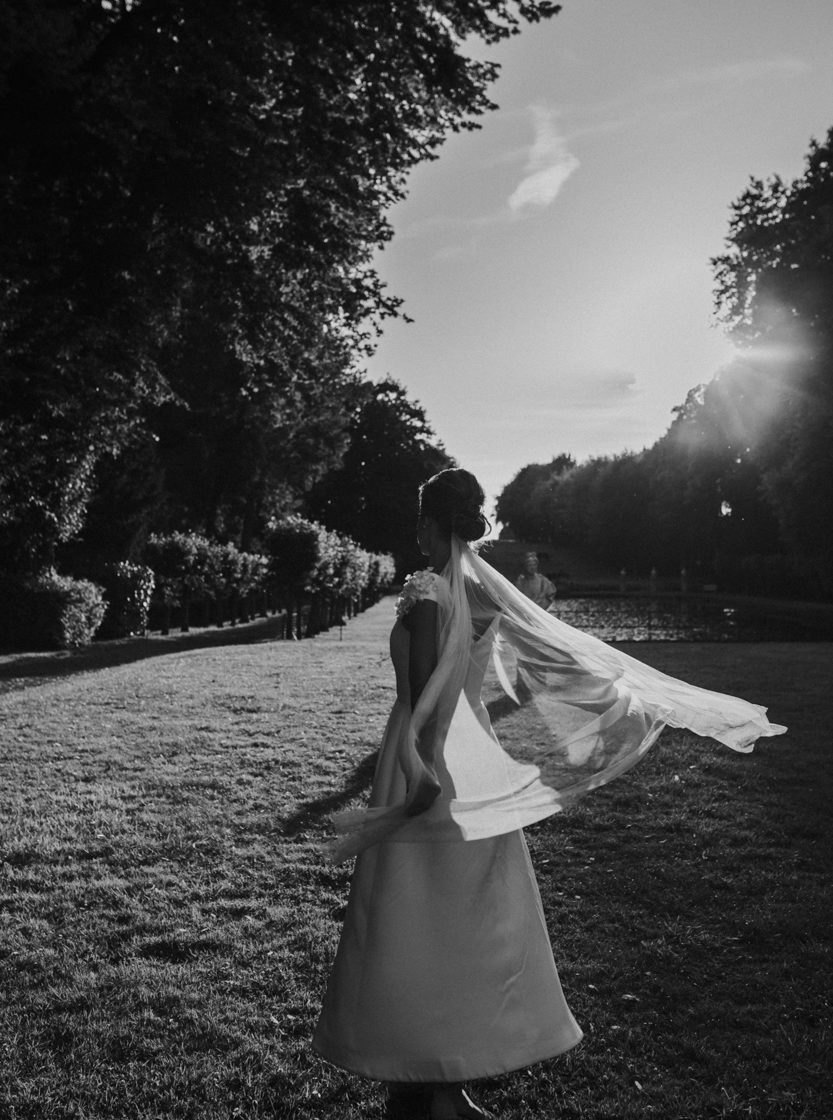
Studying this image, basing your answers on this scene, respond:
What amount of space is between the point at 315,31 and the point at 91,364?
5915 millimetres

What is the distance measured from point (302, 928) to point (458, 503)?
2837mm

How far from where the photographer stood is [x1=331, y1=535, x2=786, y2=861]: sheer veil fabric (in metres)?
3.13

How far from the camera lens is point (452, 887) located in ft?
10.4

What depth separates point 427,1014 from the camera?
10.0 feet

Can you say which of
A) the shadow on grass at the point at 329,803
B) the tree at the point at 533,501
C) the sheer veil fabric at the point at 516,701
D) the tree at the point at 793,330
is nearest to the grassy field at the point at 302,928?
the shadow on grass at the point at 329,803

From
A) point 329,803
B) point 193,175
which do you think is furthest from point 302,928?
point 193,175

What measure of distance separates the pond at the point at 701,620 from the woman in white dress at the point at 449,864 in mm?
21555

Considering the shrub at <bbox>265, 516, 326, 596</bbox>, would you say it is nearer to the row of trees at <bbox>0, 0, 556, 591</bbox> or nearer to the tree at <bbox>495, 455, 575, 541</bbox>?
the row of trees at <bbox>0, 0, 556, 591</bbox>

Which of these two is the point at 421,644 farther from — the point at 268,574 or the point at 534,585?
the point at 268,574

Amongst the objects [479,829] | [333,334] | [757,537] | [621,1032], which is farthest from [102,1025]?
[757,537]

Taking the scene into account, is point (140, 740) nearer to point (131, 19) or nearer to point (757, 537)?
point (131, 19)

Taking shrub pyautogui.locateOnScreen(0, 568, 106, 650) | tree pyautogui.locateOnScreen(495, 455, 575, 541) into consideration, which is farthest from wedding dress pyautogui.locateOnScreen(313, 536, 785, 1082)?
tree pyautogui.locateOnScreen(495, 455, 575, 541)

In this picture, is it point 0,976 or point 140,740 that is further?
point 140,740

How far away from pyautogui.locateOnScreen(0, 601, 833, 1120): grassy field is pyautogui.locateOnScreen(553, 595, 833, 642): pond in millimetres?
17364
